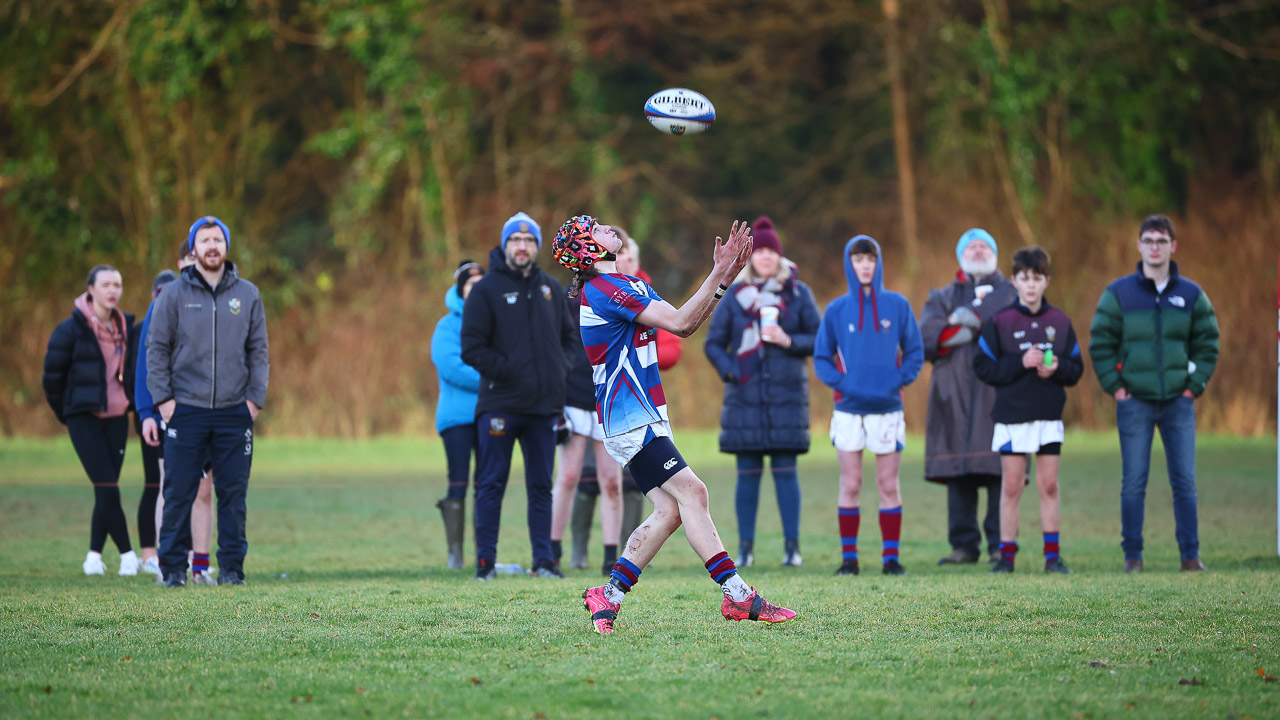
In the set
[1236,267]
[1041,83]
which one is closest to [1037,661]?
[1236,267]

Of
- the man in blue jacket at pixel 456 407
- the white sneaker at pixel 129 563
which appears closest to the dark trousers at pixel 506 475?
the man in blue jacket at pixel 456 407

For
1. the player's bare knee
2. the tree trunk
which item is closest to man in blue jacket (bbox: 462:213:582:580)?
the player's bare knee

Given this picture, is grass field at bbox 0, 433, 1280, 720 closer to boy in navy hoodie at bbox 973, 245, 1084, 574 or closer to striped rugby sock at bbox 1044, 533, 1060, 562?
striped rugby sock at bbox 1044, 533, 1060, 562

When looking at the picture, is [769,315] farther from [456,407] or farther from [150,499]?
[150,499]

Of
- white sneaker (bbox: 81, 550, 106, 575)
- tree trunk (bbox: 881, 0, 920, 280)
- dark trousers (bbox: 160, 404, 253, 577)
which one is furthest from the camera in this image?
tree trunk (bbox: 881, 0, 920, 280)

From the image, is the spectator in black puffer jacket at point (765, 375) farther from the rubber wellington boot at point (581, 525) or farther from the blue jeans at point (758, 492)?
the rubber wellington boot at point (581, 525)

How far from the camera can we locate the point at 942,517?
14.5 metres

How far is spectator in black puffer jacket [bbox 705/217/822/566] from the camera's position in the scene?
10836 mm

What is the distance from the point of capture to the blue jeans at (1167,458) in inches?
386

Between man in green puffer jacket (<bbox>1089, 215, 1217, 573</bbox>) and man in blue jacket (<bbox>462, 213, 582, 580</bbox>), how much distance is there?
3.76 meters

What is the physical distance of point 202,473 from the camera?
927 cm

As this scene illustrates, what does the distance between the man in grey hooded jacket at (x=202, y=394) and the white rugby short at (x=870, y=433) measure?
13.0 feet

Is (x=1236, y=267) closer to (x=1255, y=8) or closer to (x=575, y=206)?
(x=1255, y=8)

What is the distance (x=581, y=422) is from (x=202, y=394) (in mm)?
2680
